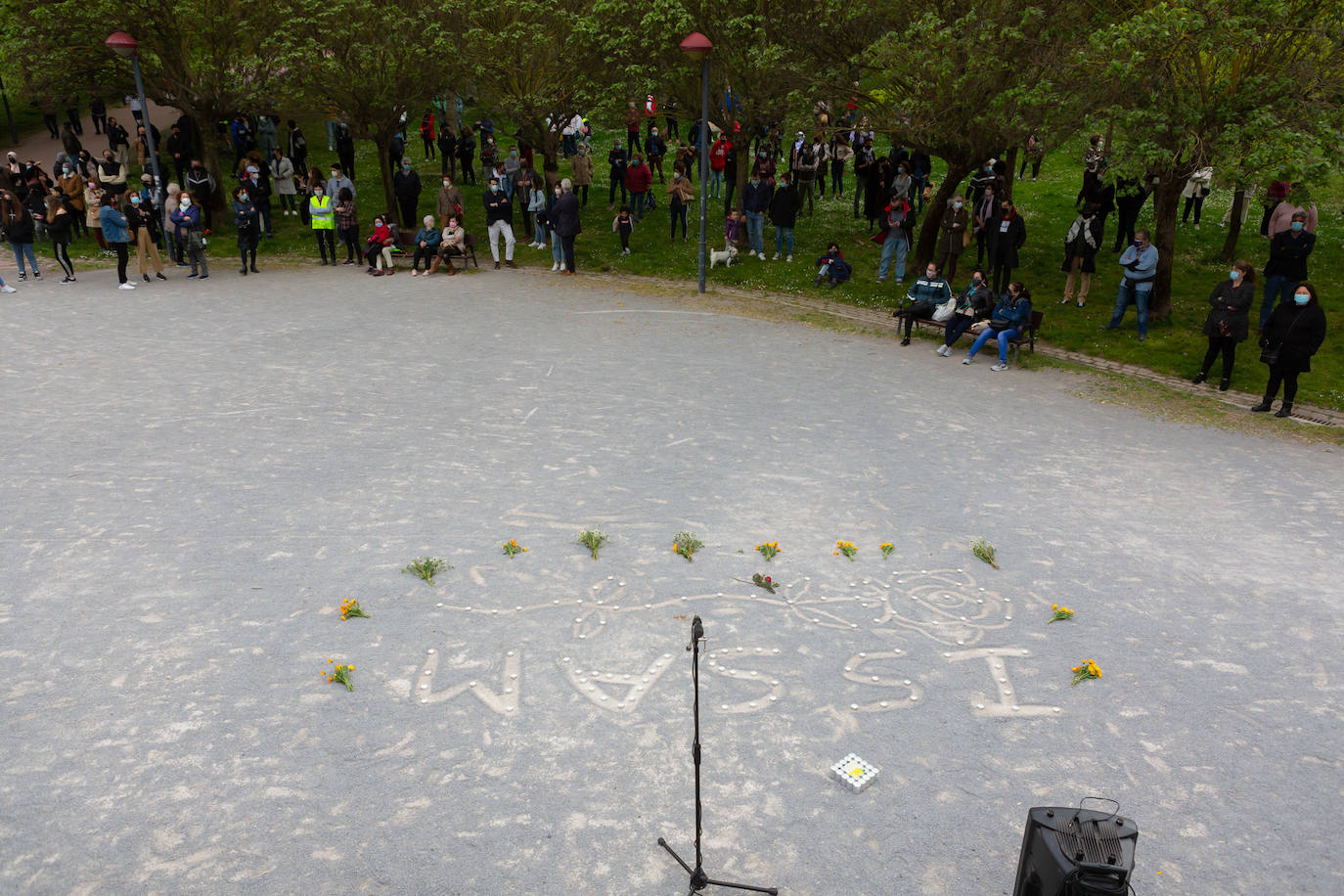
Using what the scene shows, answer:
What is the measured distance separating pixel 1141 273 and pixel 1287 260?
2236 millimetres

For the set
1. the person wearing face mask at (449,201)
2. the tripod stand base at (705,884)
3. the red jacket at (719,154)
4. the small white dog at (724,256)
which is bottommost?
the tripod stand base at (705,884)

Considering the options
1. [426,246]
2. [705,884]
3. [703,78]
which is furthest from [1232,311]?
[426,246]

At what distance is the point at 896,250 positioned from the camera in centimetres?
2000

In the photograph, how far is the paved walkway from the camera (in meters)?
5.85

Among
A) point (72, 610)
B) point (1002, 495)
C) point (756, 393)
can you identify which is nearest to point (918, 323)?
point (756, 393)

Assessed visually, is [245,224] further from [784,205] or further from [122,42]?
[784,205]

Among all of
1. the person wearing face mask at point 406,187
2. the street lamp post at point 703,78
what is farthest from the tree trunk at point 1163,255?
the person wearing face mask at point 406,187

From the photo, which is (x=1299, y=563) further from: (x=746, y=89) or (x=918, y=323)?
(x=746, y=89)

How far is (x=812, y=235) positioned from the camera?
23.6 m

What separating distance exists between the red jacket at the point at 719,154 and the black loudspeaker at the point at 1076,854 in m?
22.2

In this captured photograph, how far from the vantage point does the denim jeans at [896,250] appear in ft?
64.4

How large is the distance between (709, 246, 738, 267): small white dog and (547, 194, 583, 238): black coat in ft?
10.4

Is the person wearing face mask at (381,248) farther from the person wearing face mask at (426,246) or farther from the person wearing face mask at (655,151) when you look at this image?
the person wearing face mask at (655,151)

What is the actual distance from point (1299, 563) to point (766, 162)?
49.7ft
